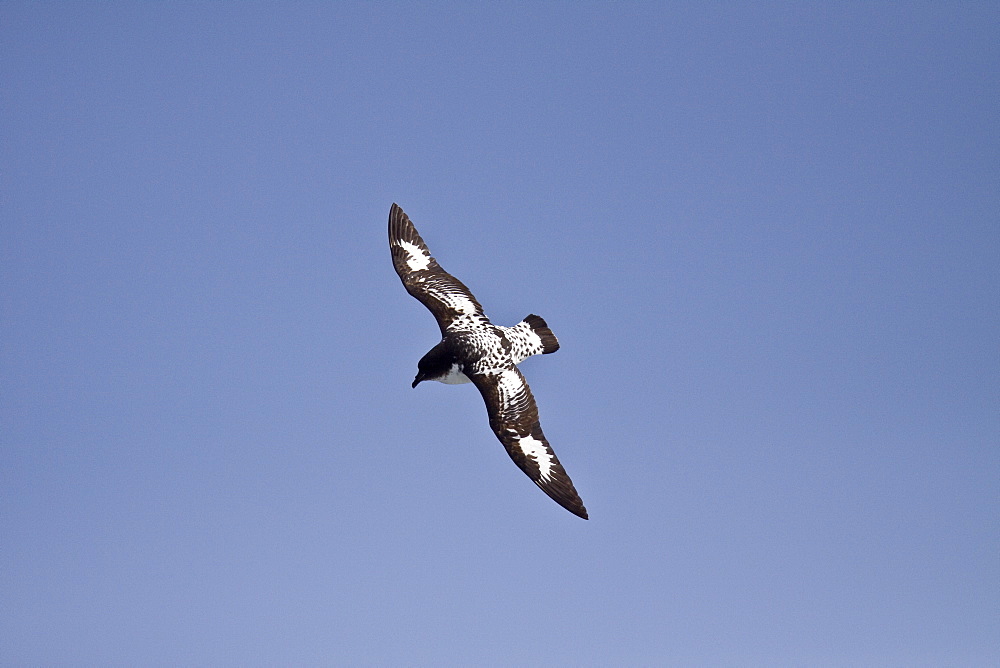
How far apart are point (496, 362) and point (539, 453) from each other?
2670 millimetres

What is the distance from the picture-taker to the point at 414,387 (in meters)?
25.9

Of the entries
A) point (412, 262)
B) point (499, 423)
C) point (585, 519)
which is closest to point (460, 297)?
point (412, 262)

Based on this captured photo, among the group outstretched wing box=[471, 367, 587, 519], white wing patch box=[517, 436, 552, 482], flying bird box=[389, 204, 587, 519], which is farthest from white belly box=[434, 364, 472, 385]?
white wing patch box=[517, 436, 552, 482]

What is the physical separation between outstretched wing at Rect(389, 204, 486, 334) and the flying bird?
0.08 feet

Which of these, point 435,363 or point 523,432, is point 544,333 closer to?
point 435,363

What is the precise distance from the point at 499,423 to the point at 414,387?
8.38ft

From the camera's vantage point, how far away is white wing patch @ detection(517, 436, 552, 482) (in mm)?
23734

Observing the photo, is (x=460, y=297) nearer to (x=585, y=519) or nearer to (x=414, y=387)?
(x=414, y=387)

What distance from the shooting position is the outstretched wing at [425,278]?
28016mm

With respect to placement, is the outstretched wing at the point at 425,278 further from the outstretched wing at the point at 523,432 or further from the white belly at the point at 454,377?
the outstretched wing at the point at 523,432

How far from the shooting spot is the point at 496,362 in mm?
25594

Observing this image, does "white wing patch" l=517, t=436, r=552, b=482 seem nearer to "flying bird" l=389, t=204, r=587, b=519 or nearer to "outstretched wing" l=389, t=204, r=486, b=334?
"flying bird" l=389, t=204, r=587, b=519

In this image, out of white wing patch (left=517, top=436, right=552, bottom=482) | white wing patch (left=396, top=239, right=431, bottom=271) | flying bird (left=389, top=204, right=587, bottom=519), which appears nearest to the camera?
white wing patch (left=517, top=436, right=552, bottom=482)

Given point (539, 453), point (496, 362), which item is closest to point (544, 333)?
point (496, 362)
